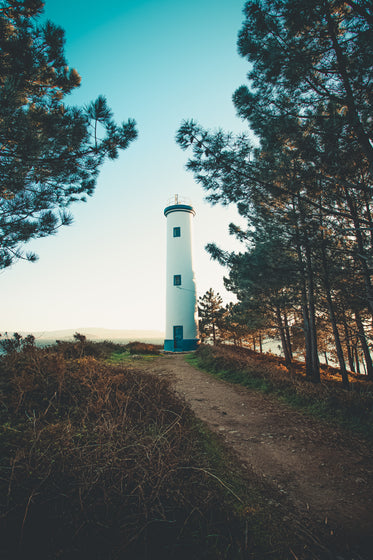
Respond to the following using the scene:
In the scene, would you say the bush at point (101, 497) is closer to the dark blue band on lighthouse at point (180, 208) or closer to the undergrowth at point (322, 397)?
the undergrowth at point (322, 397)

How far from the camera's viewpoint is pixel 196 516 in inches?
77.0

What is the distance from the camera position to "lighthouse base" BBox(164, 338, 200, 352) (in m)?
19.6

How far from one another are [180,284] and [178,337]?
4630 mm

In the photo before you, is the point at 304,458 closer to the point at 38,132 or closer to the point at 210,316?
the point at 38,132

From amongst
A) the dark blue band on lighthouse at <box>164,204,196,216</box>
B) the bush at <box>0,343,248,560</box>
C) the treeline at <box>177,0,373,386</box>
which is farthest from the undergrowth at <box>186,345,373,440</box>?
the dark blue band on lighthouse at <box>164,204,196,216</box>

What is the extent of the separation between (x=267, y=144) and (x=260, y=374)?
763 cm

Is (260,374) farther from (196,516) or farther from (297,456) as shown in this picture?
(196,516)

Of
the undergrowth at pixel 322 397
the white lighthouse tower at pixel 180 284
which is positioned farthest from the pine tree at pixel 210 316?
the undergrowth at pixel 322 397

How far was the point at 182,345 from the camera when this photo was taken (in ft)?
64.4

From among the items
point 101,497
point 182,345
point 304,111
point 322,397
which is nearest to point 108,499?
point 101,497

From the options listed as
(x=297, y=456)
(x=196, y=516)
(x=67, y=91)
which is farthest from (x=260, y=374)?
(x=67, y=91)

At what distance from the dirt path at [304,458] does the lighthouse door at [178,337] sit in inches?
502

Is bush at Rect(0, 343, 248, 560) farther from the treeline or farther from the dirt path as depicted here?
the treeline

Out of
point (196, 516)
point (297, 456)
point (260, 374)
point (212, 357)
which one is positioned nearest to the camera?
point (196, 516)
